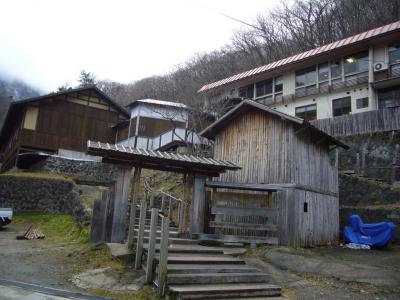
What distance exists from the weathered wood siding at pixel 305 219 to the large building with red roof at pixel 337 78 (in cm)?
1314

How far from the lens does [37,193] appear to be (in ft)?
67.9

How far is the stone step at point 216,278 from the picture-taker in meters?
7.01

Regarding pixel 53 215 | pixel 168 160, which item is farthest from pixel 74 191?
pixel 168 160

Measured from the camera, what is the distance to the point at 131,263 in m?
8.86

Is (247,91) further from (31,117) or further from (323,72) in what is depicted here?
(31,117)

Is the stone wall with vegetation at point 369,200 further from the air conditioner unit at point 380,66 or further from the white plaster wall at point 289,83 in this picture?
the white plaster wall at point 289,83

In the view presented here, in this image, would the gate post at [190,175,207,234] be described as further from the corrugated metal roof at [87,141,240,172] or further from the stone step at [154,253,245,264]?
the stone step at [154,253,245,264]

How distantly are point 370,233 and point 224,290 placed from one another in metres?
10.1

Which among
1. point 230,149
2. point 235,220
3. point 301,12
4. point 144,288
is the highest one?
point 301,12

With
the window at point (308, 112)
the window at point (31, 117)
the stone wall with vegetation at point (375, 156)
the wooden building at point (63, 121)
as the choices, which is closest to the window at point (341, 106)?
the window at point (308, 112)

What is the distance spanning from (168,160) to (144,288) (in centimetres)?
432

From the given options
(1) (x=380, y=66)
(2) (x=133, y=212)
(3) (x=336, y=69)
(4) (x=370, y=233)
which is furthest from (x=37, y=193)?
(1) (x=380, y=66)

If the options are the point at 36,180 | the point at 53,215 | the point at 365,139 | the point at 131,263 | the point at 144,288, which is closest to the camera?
the point at 144,288

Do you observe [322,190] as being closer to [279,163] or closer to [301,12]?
[279,163]
